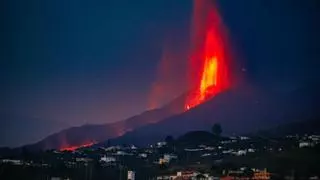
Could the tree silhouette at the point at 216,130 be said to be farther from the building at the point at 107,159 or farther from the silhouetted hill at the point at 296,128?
the building at the point at 107,159

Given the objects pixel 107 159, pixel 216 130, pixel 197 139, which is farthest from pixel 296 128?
pixel 107 159

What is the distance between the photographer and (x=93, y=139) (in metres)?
23.4

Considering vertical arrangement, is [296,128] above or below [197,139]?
above

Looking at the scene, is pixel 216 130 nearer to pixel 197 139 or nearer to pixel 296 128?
pixel 197 139

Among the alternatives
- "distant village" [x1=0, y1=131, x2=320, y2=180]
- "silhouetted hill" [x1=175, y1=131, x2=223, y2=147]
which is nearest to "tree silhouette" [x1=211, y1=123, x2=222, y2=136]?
"silhouetted hill" [x1=175, y1=131, x2=223, y2=147]

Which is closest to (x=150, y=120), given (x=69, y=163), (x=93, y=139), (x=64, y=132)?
(x=93, y=139)

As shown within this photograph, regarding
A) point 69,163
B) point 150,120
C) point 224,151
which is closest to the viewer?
point 69,163

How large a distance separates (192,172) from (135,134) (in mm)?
10231

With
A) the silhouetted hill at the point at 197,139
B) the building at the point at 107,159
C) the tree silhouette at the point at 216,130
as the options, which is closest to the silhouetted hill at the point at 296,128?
the silhouetted hill at the point at 197,139

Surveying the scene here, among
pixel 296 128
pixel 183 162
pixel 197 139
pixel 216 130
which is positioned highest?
pixel 216 130

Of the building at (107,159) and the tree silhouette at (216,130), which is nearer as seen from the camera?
the building at (107,159)

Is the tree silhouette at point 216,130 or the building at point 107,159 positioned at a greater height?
the tree silhouette at point 216,130

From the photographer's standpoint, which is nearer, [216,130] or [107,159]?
[107,159]

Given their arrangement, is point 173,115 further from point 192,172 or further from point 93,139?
point 192,172
